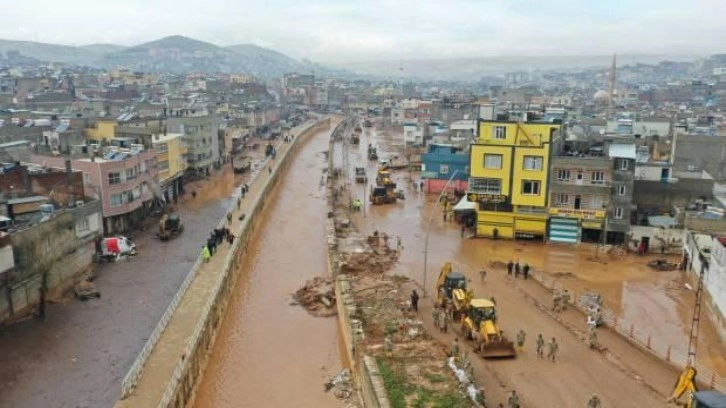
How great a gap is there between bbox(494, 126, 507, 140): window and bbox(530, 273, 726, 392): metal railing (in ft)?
41.7

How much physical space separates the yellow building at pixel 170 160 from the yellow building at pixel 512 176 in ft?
80.9

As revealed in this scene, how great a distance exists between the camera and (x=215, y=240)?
3409cm

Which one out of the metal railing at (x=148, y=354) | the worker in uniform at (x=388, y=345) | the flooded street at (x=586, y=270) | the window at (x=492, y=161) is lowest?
the flooded street at (x=586, y=270)

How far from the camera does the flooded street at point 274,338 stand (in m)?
21.4

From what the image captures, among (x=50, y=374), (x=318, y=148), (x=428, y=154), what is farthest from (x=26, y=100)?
(x=50, y=374)

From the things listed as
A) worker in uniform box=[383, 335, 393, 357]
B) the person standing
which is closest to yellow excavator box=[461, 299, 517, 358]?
the person standing

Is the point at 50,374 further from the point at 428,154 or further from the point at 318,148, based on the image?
the point at 318,148

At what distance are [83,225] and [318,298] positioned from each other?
1321cm

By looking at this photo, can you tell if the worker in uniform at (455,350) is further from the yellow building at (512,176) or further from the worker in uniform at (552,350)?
the yellow building at (512,176)

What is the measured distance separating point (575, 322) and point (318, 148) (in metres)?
74.3

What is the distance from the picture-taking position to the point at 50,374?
2234cm

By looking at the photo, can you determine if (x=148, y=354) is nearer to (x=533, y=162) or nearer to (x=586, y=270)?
(x=586, y=270)

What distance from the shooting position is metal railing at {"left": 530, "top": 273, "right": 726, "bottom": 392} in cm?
2102

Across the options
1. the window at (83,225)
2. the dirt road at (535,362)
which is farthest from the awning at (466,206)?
the window at (83,225)
